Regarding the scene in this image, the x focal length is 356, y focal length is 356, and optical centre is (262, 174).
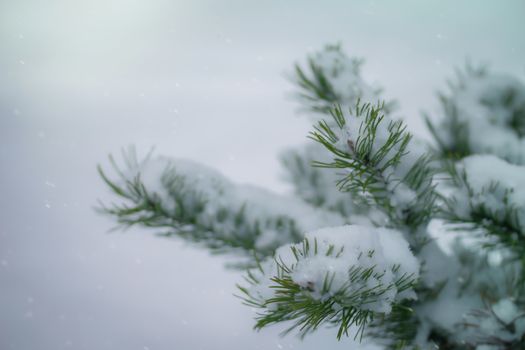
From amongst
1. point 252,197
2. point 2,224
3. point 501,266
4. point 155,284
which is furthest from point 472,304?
point 2,224

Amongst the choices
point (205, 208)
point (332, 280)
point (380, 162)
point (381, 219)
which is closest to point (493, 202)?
point (381, 219)

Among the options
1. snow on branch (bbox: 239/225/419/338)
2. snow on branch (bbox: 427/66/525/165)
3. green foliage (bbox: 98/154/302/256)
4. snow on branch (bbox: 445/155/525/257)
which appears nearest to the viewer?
snow on branch (bbox: 239/225/419/338)

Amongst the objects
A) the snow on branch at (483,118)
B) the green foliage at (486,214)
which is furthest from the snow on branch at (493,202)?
the snow on branch at (483,118)

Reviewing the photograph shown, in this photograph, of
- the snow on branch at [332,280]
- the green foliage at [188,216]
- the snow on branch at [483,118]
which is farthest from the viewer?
the snow on branch at [483,118]

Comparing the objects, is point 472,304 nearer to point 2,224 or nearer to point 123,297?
point 123,297

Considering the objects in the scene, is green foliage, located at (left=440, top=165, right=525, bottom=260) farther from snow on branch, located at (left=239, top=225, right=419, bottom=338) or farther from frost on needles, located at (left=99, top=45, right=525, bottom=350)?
snow on branch, located at (left=239, top=225, right=419, bottom=338)

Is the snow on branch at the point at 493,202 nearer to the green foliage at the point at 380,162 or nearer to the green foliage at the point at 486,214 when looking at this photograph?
the green foliage at the point at 486,214

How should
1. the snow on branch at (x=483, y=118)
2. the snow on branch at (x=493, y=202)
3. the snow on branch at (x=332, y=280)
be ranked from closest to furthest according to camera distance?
the snow on branch at (x=332, y=280) → the snow on branch at (x=493, y=202) → the snow on branch at (x=483, y=118)

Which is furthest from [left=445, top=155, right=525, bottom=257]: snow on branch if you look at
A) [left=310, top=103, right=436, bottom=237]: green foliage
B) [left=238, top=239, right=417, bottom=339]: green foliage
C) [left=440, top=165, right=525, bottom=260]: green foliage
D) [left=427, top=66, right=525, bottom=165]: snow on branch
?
[left=238, top=239, right=417, bottom=339]: green foliage
